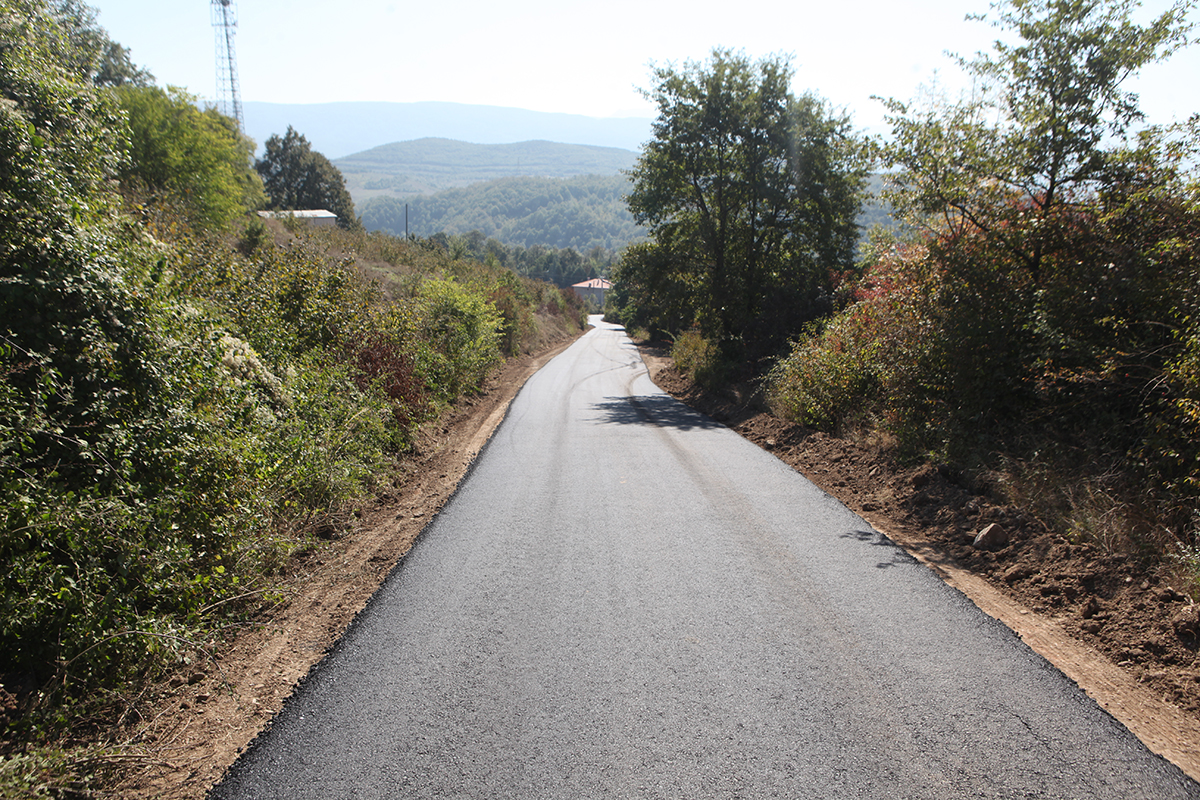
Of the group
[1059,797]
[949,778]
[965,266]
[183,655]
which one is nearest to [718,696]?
[949,778]

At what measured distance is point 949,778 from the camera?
2939mm

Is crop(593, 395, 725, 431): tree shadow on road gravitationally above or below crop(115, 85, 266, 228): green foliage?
below

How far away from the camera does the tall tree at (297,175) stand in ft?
215

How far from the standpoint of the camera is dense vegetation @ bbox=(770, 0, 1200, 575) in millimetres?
5438

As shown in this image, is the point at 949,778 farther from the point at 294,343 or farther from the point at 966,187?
the point at 294,343

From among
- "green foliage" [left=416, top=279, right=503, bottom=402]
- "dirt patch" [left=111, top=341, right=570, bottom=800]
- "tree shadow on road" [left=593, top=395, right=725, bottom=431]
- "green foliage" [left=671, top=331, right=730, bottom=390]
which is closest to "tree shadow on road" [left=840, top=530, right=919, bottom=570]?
"dirt patch" [left=111, top=341, right=570, bottom=800]

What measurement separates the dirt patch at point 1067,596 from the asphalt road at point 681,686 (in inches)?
10.7

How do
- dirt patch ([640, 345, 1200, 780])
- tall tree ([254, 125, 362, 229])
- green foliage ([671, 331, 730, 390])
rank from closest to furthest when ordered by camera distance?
dirt patch ([640, 345, 1200, 780]) → green foliage ([671, 331, 730, 390]) → tall tree ([254, 125, 362, 229])

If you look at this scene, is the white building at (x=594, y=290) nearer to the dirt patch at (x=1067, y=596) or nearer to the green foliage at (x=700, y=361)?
the green foliage at (x=700, y=361)

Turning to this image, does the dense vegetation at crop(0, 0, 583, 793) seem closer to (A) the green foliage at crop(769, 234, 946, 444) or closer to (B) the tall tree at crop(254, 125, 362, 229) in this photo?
(A) the green foliage at crop(769, 234, 946, 444)

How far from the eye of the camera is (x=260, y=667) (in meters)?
3.96

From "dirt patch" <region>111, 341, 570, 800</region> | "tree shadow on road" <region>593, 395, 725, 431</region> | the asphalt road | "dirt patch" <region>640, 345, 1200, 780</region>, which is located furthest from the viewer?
"tree shadow on road" <region>593, 395, 725, 431</region>

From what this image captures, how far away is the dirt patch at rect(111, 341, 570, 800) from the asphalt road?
0.64ft

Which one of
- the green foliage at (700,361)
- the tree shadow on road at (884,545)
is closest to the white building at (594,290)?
the green foliage at (700,361)
